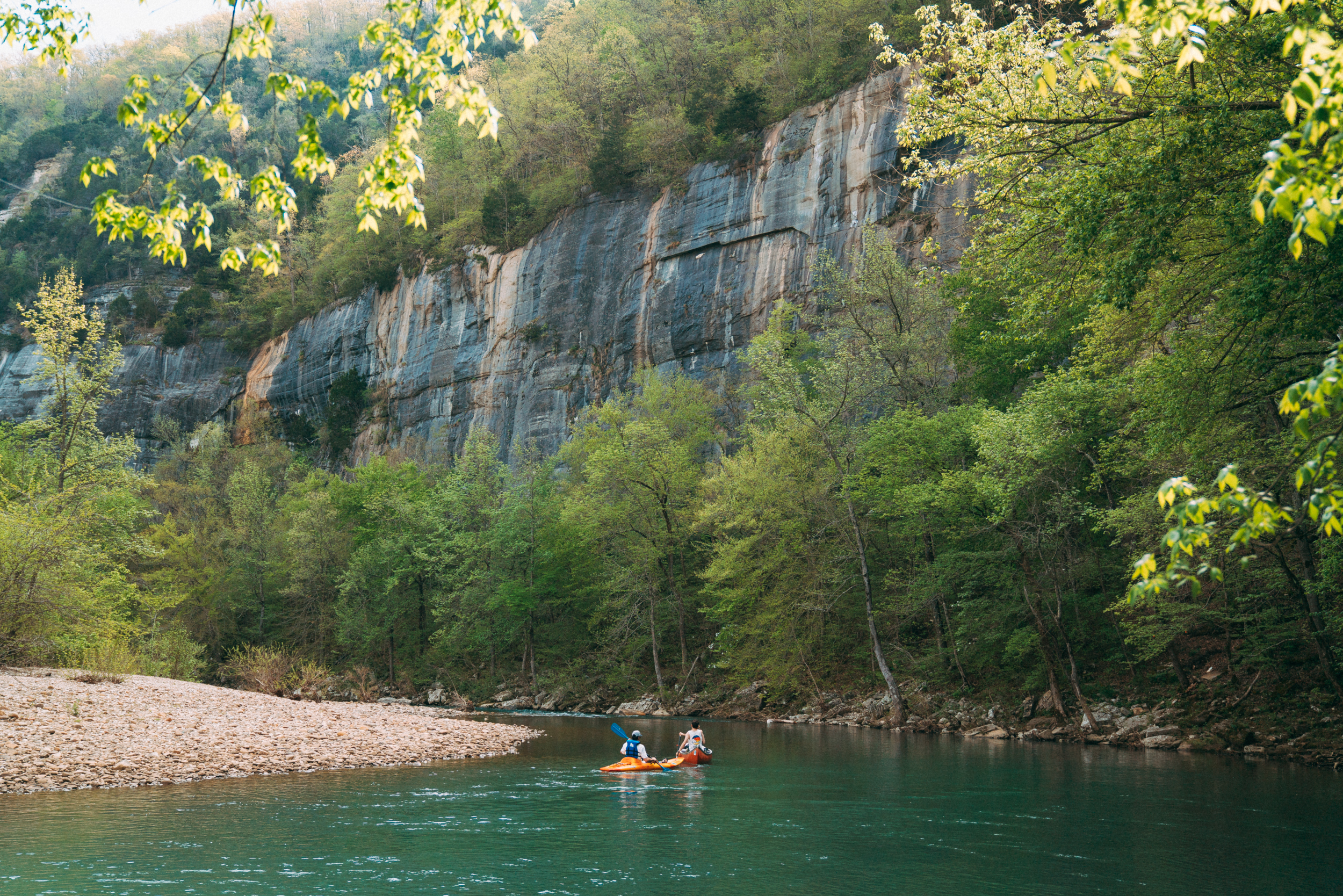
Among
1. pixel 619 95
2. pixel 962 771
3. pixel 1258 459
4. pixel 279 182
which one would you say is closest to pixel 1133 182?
pixel 1258 459

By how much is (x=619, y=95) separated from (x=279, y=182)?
57.7 m

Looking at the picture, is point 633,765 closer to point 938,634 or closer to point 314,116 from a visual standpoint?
point 938,634

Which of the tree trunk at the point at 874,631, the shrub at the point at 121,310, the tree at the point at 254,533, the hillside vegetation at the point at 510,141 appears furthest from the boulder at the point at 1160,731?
the shrub at the point at 121,310

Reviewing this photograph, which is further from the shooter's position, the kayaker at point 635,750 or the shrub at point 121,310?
the shrub at point 121,310

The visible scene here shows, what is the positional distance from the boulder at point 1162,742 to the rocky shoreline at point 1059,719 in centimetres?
2

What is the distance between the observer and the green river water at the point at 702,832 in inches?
367

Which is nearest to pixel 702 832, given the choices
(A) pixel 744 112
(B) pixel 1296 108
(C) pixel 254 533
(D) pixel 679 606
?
(B) pixel 1296 108

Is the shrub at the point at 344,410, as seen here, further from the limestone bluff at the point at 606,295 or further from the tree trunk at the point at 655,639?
the tree trunk at the point at 655,639

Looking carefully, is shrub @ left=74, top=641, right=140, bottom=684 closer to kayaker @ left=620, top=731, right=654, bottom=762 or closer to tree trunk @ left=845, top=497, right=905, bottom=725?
kayaker @ left=620, top=731, right=654, bottom=762

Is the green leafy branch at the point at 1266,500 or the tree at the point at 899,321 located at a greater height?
the tree at the point at 899,321

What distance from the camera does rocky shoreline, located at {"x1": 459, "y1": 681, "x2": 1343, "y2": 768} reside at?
1881 centimetres

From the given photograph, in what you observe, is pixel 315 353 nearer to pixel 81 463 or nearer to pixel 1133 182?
pixel 81 463

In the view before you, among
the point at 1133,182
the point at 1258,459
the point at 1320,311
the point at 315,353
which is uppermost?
the point at 315,353

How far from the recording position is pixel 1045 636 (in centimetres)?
2430
